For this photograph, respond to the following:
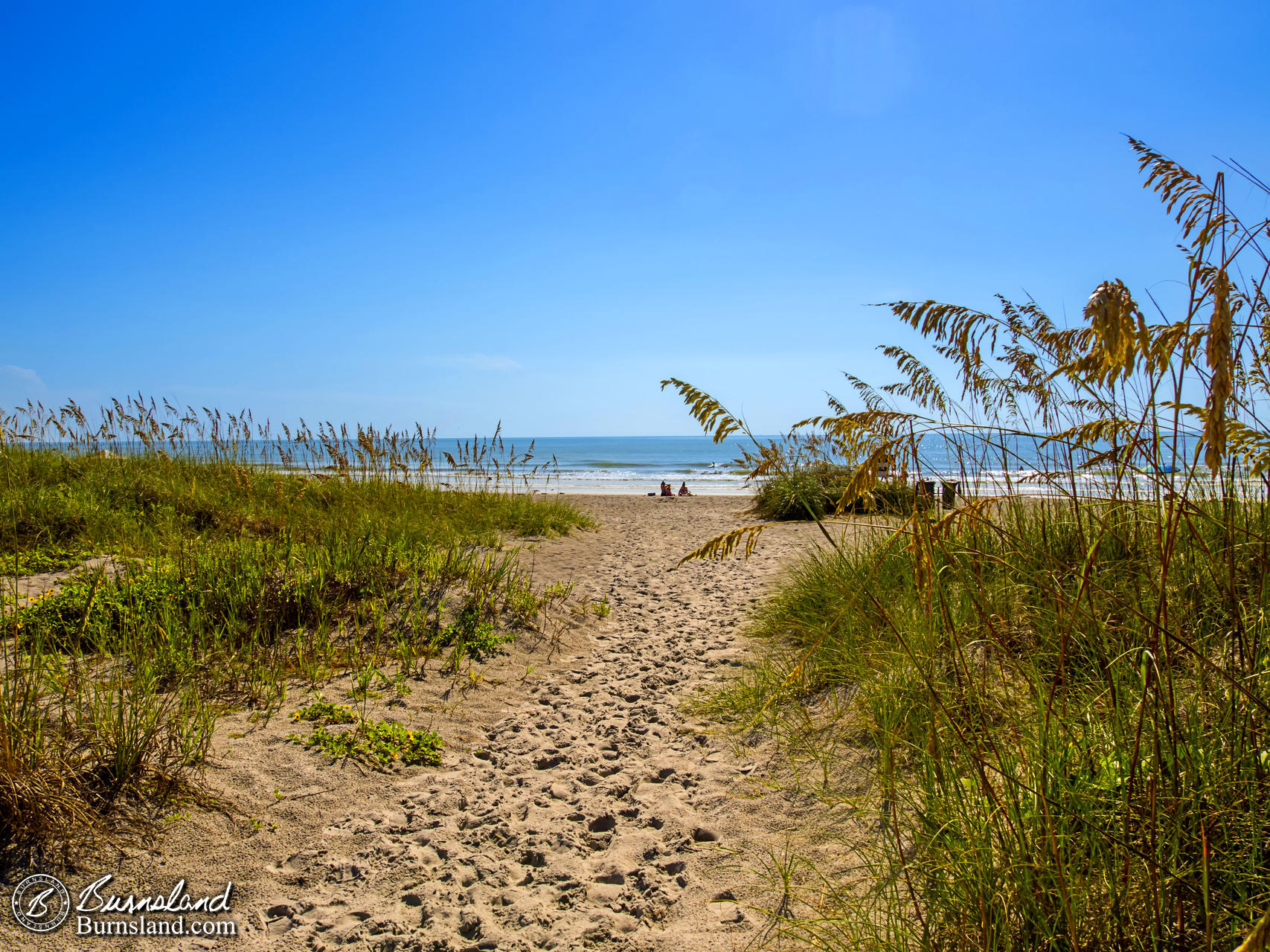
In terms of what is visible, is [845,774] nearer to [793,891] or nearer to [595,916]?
[793,891]

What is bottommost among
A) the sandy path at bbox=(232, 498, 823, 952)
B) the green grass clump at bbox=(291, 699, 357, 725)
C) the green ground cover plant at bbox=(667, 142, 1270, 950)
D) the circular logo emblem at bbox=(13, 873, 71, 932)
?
the sandy path at bbox=(232, 498, 823, 952)

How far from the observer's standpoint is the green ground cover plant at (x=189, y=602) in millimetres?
2672

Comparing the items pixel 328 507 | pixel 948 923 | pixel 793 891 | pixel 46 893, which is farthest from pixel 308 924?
pixel 328 507

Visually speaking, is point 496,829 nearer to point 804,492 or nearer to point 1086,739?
point 1086,739

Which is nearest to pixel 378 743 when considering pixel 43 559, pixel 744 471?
pixel 43 559

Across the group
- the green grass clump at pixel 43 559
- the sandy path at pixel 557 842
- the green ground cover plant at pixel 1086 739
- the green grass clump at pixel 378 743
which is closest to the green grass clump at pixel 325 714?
the green grass clump at pixel 378 743

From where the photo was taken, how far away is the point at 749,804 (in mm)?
2963

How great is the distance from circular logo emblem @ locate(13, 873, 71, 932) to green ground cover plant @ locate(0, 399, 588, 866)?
0.09 m

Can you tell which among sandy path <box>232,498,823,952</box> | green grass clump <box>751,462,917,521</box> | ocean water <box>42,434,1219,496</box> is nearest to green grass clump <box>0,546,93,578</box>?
ocean water <box>42,434,1219,496</box>

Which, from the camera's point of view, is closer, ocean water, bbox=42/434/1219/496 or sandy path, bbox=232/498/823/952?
sandy path, bbox=232/498/823/952

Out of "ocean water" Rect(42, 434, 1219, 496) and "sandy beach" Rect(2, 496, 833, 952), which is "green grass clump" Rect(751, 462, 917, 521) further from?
"sandy beach" Rect(2, 496, 833, 952)

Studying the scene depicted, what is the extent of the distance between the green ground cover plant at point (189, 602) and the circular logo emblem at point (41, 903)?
3.5 inches

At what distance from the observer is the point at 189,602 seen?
178 inches

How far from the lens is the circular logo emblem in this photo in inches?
84.3
